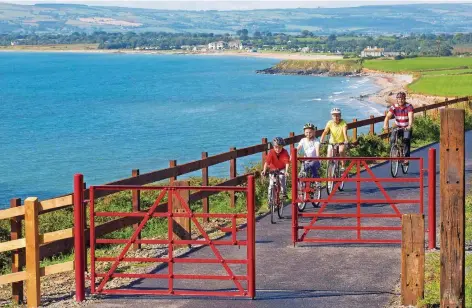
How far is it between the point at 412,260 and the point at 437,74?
126m

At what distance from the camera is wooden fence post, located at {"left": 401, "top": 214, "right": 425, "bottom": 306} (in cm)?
1091

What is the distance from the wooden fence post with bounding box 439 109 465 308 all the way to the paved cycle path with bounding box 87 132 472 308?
3.93 feet

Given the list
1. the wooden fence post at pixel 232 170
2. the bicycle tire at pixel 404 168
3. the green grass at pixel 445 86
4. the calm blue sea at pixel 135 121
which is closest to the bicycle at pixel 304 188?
the wooden fence post at pixel 232 170

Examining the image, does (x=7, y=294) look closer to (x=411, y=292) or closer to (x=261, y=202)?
(x=411, y=292)

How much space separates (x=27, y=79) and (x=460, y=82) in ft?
327

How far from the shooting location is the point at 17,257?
1188 centimetres

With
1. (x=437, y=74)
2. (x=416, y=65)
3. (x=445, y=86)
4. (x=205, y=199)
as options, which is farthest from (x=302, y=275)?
(x=416, y=65)

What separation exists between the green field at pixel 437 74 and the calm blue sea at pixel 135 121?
22.3ft

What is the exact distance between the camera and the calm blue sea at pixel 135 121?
197ft

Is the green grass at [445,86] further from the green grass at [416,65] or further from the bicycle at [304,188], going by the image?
the bicycle at [304,188]

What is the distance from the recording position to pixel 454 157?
10.1 metres

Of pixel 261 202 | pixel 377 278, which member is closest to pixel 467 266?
pixel 377 278

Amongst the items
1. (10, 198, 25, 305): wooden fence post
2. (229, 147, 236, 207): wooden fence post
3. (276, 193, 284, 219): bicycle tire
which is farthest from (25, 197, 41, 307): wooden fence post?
(229, 147, 236, 207): wooden fence post

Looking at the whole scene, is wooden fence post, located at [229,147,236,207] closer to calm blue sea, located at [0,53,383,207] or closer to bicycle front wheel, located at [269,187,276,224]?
bicycle front wheel, located at [269,187,276,224]
